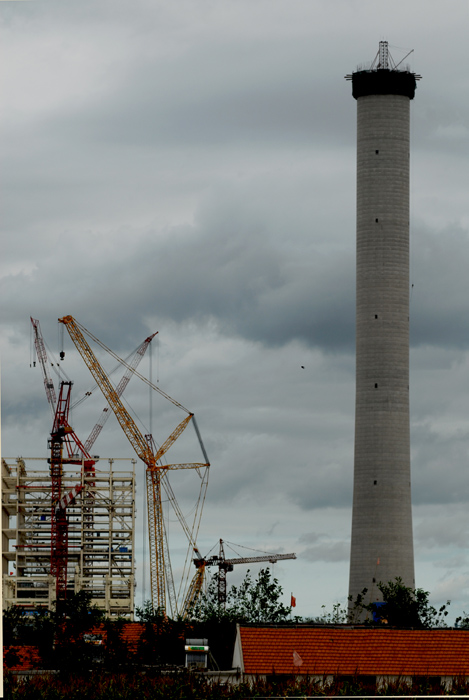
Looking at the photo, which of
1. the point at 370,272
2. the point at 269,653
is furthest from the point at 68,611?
the point at 370,272

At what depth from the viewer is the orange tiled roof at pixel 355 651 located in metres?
79.6

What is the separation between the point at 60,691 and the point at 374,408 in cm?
10630

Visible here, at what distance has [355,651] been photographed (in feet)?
273

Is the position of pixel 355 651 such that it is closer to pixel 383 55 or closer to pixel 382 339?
pixel 382 339

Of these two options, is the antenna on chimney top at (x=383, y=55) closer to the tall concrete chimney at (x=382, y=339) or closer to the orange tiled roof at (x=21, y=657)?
the tall concrete chimney at (x=382, y=339)

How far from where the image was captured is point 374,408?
16450cm

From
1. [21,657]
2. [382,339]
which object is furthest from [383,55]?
[21,657]

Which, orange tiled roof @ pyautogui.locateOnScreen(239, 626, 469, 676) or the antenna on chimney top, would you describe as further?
the antenna on chimney top

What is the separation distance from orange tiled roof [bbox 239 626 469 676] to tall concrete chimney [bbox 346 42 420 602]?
2987 inches

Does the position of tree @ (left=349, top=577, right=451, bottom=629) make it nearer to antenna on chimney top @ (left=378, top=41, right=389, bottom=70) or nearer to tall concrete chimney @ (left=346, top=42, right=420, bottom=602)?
tall concrete chimney @ (left=346, top=42, right=420, bottom=602)

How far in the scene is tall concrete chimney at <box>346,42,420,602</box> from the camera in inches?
6442

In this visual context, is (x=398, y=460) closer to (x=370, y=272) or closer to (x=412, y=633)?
(x=370, y=272)

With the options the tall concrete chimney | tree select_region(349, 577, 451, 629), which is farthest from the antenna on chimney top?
tree select_region(349, 577, 451, 629)

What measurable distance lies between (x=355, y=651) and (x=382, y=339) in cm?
8694
